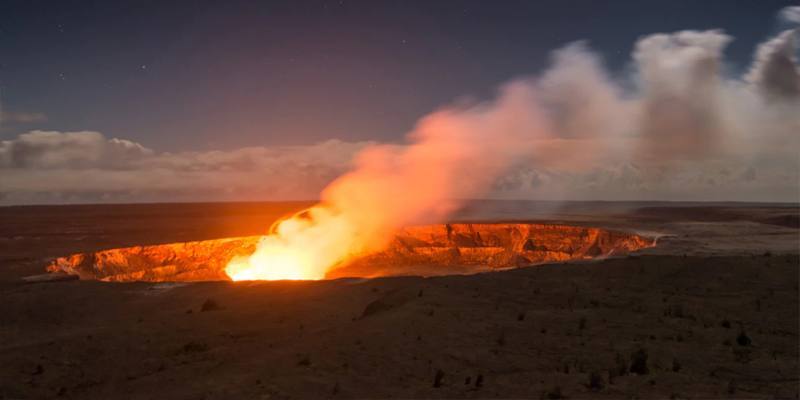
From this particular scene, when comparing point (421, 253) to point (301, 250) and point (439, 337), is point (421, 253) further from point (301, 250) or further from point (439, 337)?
point (439, 337)

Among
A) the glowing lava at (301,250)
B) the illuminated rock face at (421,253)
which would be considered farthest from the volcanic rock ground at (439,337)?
the illuminated rock face at (421,253)

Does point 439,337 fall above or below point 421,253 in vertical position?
above

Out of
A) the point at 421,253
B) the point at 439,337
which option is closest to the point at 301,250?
the point at 421,253

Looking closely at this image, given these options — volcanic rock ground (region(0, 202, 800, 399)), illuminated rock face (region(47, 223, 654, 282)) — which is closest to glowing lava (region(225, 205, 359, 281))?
illuminated rock face (region(47, 223, 654, 282))

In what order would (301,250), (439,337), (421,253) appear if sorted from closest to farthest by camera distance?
(439,337)
(301,250)
(421,253)

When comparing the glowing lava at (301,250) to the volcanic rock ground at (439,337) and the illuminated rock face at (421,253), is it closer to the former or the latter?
the illuminated rock face at (421,253)

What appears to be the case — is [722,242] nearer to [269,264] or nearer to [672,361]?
[672,361]
